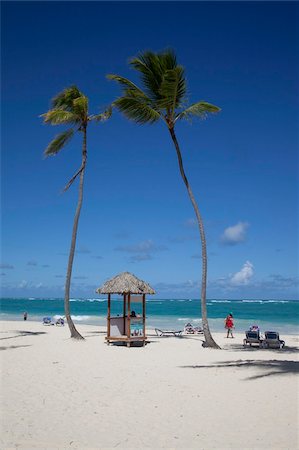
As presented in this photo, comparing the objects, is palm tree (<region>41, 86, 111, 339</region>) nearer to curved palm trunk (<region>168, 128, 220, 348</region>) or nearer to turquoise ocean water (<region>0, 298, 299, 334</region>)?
curved palm trunk (<region>168, 128, 220, 348</region>)

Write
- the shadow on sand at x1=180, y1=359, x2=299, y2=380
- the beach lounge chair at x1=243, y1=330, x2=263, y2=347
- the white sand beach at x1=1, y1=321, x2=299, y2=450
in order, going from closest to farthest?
the white sand beach at x1=1, y1=321, x2=299, y2=450
the shadow on sand at x1=180, y1=359, x2=299, y2=380
the beach lounge chair at x1=243, y1=330, x2=263, y2=347

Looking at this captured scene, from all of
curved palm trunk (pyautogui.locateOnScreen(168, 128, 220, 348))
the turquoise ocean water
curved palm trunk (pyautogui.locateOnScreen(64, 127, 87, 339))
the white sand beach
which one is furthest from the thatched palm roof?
the turquoise ocean water

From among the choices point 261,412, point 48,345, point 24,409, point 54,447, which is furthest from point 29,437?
point 48,345

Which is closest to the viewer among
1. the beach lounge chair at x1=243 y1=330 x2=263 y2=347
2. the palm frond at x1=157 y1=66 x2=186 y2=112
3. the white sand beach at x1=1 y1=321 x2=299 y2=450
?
the white sand beach at x1=1 y1=321 x2=299 y2=450

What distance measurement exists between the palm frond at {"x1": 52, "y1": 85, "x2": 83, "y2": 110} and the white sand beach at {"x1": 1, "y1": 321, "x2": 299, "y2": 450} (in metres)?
10.9

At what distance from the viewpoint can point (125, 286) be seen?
56.6 feet

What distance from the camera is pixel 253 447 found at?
18.5 ft

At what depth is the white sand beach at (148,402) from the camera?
5.93 meters

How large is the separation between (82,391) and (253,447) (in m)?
4.08

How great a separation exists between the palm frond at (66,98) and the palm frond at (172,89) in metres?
4.24

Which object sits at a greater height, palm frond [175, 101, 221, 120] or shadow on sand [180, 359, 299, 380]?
palm frond [175, 101, 221, 120]

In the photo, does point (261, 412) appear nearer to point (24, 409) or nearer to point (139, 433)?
point (139, 433)

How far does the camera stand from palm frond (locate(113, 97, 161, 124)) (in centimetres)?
1700

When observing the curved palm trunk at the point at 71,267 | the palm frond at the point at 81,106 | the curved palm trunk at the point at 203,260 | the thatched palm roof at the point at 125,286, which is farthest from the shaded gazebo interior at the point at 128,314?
the palm frond at the point at 81,106
